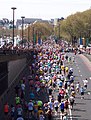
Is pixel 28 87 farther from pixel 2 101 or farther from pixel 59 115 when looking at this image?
pixel 59 115

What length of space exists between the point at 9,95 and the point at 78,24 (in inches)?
5050

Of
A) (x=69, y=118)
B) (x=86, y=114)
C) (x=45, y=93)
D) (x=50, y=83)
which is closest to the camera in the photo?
(x=69, y=118)

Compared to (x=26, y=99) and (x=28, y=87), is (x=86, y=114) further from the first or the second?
(x=28, y=87)

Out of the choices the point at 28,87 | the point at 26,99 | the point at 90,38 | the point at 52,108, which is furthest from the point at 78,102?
the point at 90,38

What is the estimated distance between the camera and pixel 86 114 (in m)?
35.2

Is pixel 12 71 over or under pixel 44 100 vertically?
over

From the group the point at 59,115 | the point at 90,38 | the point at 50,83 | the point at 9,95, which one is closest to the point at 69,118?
the point at 59,115

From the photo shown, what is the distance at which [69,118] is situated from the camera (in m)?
33.1

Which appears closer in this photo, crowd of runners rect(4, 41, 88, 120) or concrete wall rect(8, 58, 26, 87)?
crowd of runners rect(4, 41, 88, 120)

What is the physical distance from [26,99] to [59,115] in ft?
25.1

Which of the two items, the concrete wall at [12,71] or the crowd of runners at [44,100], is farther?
the concrete wall at [12,71]

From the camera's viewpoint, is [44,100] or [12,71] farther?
[12,71]

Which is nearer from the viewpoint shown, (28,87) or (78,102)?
(78,102)

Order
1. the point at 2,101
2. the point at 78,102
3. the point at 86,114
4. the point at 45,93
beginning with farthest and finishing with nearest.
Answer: the point at 45,93 < the point at 78,102 < the point at 2,101 < the point at 86,114
